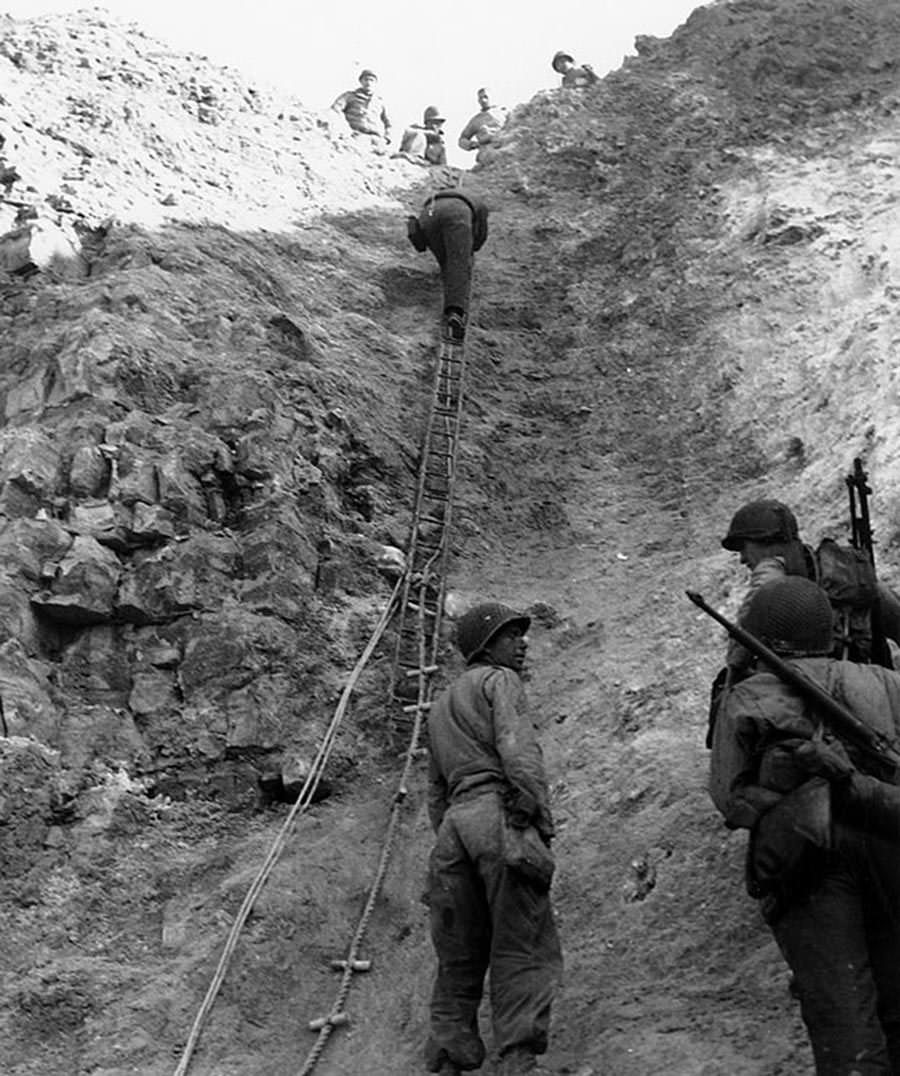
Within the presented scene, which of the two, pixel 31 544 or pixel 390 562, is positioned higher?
pixel 390 562

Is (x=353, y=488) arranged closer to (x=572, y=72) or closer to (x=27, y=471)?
(x=27, y=471)

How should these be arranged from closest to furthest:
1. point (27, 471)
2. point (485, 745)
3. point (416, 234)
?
point (485, 745) → point (27, 471) → point (416, 234)

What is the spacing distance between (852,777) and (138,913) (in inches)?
157

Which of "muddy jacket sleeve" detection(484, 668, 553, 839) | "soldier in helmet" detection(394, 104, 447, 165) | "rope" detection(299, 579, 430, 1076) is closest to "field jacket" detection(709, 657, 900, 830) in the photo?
"muddy jacket sleeve" detection(484, 668, 553, 839)

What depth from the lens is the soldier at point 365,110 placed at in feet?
67.3

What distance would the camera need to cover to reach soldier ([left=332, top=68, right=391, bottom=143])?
2050cm

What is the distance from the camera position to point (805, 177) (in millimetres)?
15414

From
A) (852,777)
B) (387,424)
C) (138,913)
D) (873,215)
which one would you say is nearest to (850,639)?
(852,777)

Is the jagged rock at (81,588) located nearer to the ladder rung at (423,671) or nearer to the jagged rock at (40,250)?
the ladder rung at (423,671)

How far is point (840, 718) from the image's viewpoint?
604 centimetres

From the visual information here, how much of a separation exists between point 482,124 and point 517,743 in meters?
16.4

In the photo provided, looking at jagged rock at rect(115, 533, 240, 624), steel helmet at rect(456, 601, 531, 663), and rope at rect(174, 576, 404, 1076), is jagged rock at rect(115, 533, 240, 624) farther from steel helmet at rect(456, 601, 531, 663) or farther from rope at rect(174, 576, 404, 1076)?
steel helmet at rect(456, 601, 531, 663)

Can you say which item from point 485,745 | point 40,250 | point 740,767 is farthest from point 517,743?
point 40,250

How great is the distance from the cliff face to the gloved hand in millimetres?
1234
